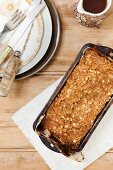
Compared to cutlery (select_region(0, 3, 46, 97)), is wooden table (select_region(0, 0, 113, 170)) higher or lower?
lower

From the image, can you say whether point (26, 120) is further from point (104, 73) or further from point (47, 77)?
point (104, 73)

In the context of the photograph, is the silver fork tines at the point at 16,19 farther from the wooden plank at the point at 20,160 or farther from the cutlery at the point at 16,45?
the wooden plank at the point at 20,160

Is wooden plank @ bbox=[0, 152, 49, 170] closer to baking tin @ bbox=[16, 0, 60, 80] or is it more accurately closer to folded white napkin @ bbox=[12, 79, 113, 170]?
folded white napkin @ bbox=[12, 79, 113, 170]

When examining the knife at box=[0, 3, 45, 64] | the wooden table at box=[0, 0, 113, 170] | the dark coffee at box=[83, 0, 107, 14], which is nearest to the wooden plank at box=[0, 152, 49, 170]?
the wooden table at box=[0, 0, 113, 170]

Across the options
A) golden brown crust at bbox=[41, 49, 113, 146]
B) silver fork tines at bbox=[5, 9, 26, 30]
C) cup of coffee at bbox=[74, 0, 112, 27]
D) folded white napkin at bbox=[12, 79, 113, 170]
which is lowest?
folded white napkin at bbox=[12, 79, 113, 170]

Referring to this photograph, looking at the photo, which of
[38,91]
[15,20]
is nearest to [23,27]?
[15,20]

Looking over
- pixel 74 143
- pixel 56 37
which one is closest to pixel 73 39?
pixel 56 37

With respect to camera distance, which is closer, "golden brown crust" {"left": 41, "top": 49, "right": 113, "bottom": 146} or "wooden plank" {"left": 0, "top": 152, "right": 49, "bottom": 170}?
"golden brown crust" {"left": 41, "top": 49, "right": 113, "bottom": 146}
